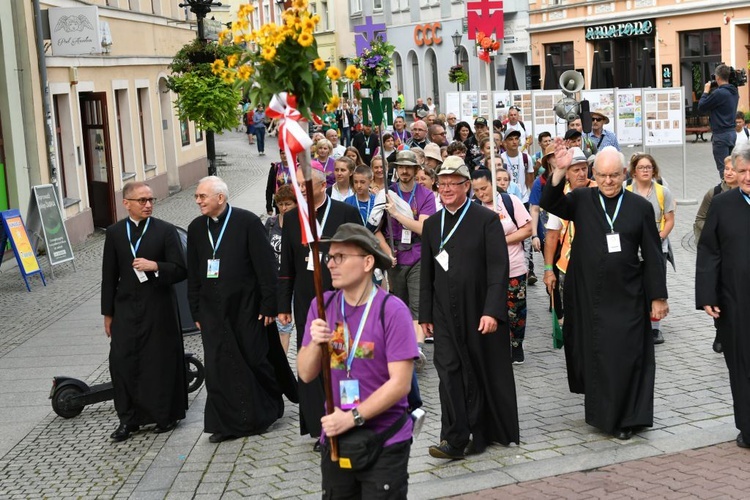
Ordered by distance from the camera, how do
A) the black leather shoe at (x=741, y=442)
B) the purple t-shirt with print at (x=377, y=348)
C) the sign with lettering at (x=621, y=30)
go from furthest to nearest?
the sign with lettering at (x=621, y=30) < the black leather shoe at (x=741, y=442) < the purple t-shirt with print at (x=377, y=348)

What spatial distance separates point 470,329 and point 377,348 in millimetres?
2695

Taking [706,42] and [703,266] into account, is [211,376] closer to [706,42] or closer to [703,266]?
[703,266]

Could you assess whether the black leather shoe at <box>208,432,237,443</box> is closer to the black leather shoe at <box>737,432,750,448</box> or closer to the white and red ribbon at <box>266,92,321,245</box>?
the black leather shoe at <box>737,432,750,448</box>

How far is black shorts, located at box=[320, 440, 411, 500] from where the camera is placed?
5238 millimetres

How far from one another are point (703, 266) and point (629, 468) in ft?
4.88

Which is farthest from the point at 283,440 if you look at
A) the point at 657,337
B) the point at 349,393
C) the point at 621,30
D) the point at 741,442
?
the point at 621,30

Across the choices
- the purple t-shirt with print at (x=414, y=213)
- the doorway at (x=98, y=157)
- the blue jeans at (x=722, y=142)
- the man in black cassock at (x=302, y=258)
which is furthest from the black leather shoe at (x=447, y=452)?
the doorway at (x=98, y=157)

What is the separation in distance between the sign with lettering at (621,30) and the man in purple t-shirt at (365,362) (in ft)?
134

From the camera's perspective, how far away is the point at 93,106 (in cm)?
2428

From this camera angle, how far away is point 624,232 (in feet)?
26.5

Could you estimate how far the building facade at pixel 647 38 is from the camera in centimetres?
4016

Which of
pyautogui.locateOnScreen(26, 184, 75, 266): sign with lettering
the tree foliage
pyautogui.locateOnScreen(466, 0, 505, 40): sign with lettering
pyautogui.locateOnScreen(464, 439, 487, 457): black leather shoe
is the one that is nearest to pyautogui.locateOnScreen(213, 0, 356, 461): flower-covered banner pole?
pyautogui.locateOnScreen(464, 439, 487, 457): black leather shoe

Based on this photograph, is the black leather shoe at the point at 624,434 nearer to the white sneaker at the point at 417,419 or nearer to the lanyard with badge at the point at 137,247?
the white sneaker at the point at 417,419

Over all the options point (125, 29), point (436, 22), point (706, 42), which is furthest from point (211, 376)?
point (436, 22)
